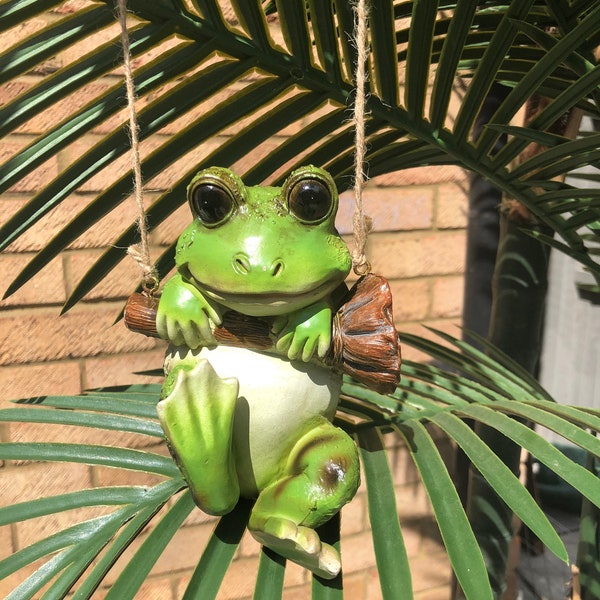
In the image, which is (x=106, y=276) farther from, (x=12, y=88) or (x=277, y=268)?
(x=277, y=268)

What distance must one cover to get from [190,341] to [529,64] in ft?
1.66

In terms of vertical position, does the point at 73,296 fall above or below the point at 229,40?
below

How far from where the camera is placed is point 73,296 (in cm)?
65

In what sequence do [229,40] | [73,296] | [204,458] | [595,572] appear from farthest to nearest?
[595,572], [73,296], [229,40], [204,458]

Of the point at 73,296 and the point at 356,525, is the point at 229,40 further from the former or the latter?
the point at 356,525

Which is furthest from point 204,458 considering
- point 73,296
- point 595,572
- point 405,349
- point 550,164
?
point 405,349

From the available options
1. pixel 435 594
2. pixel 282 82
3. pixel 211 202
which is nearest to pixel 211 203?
pixel 211 202

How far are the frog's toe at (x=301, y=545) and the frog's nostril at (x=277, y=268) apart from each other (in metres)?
0.19

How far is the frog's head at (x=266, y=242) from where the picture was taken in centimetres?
42

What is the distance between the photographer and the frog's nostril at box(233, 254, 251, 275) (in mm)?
417

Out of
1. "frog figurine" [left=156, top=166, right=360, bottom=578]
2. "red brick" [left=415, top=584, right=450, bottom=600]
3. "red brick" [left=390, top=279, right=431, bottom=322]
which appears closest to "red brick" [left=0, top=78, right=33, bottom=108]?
"frog figurine" [left=156, top=166, right=360, bottom=578]

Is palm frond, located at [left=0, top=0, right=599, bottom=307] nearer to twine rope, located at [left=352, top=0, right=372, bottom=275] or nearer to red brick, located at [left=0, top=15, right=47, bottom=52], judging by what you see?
twine rope, located at [left=352, top=0, right=372, bottom=275]

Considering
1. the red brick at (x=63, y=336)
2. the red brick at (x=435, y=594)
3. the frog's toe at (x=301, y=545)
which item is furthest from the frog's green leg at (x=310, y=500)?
the red brick at (x=435, y=594)

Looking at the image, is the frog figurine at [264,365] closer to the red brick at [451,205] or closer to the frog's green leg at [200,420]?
the frog's green leg at [200,420]
